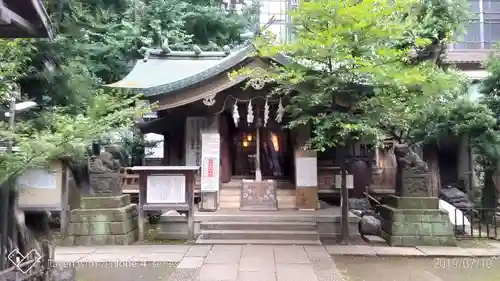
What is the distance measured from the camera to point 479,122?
12.1 metres

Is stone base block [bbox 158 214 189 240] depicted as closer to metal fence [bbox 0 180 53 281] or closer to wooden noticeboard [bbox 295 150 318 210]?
wooden noticeboard [bbox 295 150 318 210]

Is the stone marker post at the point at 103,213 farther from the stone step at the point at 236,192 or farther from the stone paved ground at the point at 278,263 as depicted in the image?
the stone step at the point at 236,192

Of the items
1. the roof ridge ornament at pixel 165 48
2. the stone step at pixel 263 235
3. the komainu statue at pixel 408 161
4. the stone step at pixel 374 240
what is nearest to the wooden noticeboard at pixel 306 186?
the stone step at pixel 374 240

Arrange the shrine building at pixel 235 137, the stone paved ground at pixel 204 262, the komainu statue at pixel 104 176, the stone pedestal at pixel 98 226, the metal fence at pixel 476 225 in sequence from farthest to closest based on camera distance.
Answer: the shrine building at pixel 235 137, the metal fence at pixel 476 225, the komainu statue at pixel 104 176, the stone pedestal at pixel 98 226, the stone paved ground at pixel 204 262

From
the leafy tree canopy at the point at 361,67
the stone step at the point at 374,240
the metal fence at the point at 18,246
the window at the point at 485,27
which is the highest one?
the window at the point at 485,27

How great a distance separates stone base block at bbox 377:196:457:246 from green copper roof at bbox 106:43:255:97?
20.2ft

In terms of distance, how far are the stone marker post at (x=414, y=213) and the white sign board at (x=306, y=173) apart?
9.57 feet

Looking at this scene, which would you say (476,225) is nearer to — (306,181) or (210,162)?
(306,181)

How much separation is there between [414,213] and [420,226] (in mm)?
350

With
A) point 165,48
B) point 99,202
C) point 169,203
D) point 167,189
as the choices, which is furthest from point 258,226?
point 165,48

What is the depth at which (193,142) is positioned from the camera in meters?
15.0

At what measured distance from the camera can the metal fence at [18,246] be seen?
18.1 ft

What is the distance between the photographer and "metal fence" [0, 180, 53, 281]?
5.51 metres

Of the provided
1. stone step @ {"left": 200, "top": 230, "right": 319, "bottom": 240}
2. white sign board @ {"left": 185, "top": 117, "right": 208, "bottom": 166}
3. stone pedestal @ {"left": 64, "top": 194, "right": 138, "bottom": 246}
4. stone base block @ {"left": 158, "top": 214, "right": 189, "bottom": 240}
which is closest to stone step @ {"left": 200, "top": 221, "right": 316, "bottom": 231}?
stone step @ {"left": 200, "top": 230, "right": 319, "bottom": 240}
